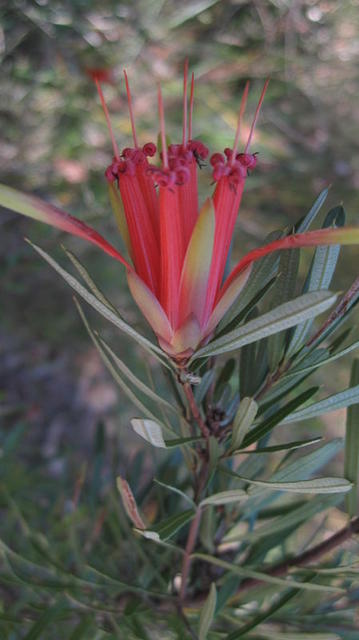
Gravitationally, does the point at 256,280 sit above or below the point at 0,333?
below

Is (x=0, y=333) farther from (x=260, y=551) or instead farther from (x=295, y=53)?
(x=260, y=551)

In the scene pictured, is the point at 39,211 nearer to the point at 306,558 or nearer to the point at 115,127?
the point at 306,558

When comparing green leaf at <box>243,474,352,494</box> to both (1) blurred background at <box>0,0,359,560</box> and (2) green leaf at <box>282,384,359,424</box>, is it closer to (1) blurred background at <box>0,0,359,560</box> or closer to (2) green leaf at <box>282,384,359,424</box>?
(2) green leaf at <box>282,384,359,424</box>

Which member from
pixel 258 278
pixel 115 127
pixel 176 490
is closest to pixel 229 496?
pixel 176 490

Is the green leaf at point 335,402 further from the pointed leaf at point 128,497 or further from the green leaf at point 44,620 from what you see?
the green leaf at point 44,620

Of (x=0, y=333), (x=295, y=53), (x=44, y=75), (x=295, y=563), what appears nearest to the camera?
(x=295, y=563)

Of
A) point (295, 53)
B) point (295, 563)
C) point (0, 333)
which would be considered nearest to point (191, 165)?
point (295, 563)
